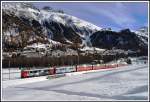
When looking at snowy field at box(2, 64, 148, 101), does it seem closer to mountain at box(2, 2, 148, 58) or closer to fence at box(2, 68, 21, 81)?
fence at box(2, 68, 21, 81)

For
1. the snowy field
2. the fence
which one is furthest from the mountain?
the snowy field

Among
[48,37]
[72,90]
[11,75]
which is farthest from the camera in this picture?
[48,37]

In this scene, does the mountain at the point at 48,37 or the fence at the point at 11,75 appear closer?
the fence at the point at 11,75

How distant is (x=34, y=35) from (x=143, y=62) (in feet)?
98.4

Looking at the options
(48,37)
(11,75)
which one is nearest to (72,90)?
(11,75)

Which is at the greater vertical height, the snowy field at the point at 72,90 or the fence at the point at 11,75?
the fence at the point at 11,75

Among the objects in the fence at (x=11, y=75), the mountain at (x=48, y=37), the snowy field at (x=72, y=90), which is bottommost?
the snowy field at (x=72, y=90)

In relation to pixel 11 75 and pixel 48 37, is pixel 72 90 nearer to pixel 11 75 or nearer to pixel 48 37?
pixel 11 75

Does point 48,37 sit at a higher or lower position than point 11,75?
higher

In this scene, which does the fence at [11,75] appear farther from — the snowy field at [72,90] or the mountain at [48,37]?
the mountain at [48,37]

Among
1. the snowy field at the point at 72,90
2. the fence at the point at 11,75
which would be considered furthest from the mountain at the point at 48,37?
the snowy field at the point at 72,90

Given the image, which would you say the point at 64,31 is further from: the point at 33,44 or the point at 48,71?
the point at 48,71

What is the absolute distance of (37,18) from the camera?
3979 inches

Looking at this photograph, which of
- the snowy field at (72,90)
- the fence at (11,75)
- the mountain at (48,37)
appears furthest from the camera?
the mountain at (48,37)
